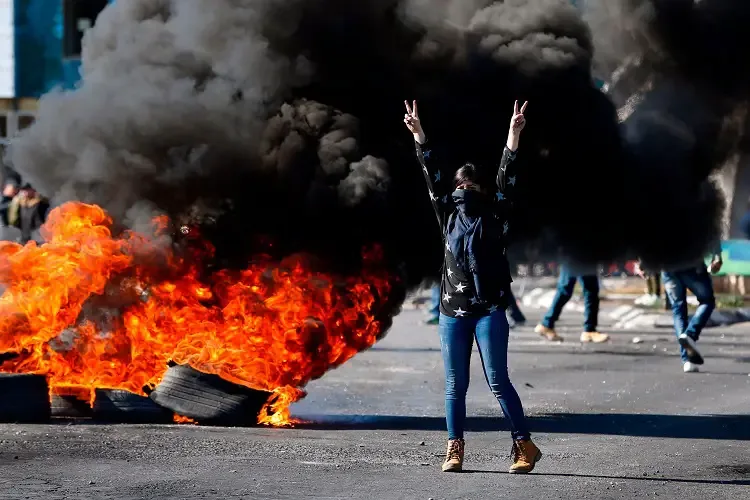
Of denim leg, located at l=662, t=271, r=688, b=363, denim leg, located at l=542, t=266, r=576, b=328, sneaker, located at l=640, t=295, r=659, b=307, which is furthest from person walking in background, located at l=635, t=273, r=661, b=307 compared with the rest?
denim leg, located at l=662, t=271, r=688, b=363

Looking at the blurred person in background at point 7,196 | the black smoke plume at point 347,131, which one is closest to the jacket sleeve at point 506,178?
the black smoke plume at point 347,131

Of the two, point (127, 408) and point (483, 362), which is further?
point (127, 408)

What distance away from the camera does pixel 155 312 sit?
9586mm

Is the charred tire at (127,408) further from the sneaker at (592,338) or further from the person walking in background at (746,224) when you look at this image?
the person walking in background at (746,224)

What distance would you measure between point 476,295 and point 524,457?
901 mm

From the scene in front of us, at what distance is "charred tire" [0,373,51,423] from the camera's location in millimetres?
9305

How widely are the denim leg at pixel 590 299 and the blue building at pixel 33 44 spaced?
1767 centimetres

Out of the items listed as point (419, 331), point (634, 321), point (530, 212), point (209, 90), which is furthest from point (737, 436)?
point (634, 321)

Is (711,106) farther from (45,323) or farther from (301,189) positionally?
(45,323)

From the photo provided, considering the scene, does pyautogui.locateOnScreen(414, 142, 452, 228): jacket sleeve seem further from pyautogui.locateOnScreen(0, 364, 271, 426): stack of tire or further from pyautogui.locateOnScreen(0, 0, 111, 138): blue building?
pyautogui.locateOnScreen(0, 0, 111, 138): blue building

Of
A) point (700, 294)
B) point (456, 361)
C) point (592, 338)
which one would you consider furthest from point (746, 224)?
point (456, 361)

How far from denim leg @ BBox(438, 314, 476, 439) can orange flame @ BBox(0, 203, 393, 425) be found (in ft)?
5.91

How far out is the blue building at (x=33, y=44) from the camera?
1278 inches

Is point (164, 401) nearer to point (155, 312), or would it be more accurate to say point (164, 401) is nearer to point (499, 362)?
point (155, 312)
